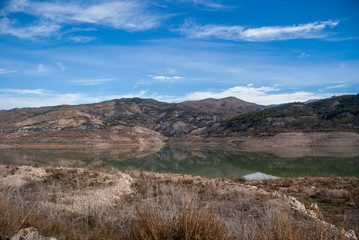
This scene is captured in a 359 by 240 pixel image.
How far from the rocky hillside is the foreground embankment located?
246 ft

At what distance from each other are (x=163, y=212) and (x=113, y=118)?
120m

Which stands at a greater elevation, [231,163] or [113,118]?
[113,118]

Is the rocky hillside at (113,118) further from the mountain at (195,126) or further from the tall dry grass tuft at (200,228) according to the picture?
the tall dry grass tuft at (200,228)

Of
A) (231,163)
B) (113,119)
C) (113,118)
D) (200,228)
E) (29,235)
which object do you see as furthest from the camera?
(113,118)

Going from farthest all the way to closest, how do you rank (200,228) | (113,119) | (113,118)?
(113,118), (113,119), (200,228)

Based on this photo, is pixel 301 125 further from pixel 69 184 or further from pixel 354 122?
pixel 69 184

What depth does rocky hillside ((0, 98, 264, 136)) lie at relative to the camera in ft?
266

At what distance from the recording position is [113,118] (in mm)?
118500

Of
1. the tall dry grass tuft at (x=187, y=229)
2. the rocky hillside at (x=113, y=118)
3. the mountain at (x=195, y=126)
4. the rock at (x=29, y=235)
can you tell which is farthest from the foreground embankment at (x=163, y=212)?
the rocky hillside at (x=113, y=118)

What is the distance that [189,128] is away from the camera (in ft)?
304

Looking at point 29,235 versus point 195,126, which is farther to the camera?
point 195,126

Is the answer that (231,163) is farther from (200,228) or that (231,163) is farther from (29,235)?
(29,235)

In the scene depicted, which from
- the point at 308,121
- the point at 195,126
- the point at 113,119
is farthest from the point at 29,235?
the point at 113,119

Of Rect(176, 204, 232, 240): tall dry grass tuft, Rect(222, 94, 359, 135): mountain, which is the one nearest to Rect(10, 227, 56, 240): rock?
Rect(176, 204, 232, 240): tall dry grass tuft
